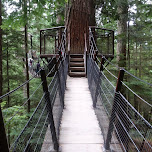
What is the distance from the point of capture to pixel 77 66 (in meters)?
7.50

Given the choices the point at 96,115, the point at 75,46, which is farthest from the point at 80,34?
the point at 96,115

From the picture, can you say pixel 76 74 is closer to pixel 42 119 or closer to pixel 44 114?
pixel 44 114

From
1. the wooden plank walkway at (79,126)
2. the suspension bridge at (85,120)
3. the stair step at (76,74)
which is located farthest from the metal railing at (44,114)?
the stair step at (76,74)

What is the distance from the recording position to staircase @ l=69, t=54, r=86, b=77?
6.91 metres

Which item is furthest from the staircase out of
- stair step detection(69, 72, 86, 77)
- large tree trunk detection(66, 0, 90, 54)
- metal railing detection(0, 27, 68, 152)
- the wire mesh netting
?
the wire mesh netting

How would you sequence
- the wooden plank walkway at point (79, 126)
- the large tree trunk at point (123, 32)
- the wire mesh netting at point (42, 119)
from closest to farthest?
the wire mesh netting at point (42, 119)
the wooden plank walkway at point (79, 126)
the large tree trunk at point (123, 32)

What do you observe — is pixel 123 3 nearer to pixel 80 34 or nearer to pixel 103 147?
pixel 80 34

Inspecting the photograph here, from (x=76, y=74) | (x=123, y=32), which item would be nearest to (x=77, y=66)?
(x=76, y=74)

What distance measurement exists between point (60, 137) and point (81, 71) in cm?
474

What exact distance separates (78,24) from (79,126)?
630 cm

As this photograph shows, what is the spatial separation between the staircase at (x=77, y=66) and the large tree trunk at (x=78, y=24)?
436 millimetres

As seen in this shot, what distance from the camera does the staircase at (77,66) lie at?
6.91m

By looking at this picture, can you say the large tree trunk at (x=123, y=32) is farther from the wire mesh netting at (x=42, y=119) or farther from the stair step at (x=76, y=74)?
the wire mesh netting at (x=42, y=119)

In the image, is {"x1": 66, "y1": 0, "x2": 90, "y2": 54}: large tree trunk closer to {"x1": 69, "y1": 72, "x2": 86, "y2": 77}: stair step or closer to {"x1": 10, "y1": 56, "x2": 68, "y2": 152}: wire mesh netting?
{"x1": 69, "y1": 72, "x2": 86, "y2": 77}: stair step
